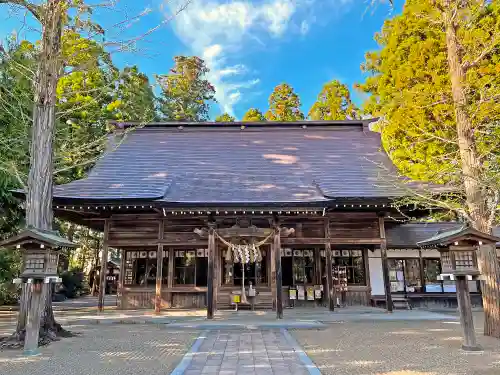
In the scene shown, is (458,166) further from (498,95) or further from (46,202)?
(46,202)

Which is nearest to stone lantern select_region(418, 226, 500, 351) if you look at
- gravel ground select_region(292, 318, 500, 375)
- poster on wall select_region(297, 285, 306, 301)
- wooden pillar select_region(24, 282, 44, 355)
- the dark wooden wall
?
gravel ground select_region(292, 318, 500, 375)

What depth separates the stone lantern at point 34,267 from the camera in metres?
6.31

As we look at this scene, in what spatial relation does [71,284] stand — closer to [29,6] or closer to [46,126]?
[46,126]

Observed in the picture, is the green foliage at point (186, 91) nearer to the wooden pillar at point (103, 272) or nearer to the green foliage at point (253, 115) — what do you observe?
the green foliage at point (253, 115)

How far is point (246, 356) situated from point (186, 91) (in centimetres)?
3078

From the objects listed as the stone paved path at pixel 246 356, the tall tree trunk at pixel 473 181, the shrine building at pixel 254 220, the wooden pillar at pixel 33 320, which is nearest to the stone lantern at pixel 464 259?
the tall tree trunk at pixel 473 181

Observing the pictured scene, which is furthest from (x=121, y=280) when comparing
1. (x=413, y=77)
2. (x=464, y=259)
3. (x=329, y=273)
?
(x=413, y=77)

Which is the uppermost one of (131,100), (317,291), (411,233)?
(131,100)

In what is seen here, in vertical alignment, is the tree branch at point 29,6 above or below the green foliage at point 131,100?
below

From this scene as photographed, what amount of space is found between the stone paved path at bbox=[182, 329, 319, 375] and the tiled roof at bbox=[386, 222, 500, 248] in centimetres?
832

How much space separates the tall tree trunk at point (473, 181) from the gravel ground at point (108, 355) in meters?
6.38

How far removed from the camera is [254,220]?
11.5 m

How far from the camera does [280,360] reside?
5531 mm

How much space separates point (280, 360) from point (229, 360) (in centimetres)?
85
